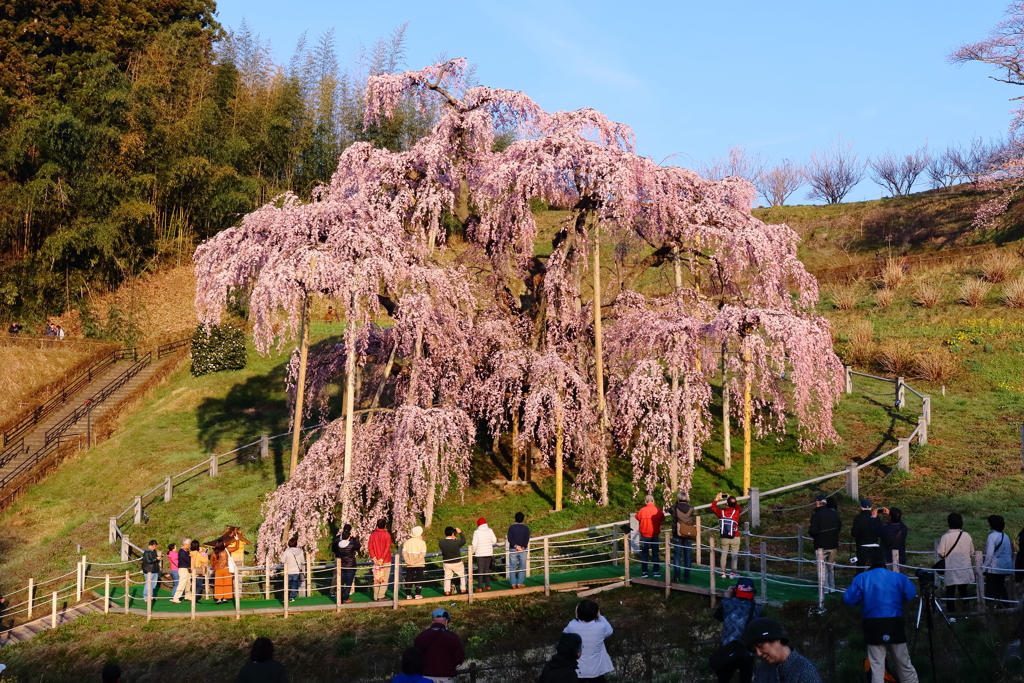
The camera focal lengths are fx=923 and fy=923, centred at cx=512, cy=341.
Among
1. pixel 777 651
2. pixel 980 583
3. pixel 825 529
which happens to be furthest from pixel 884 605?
pixel 825 529

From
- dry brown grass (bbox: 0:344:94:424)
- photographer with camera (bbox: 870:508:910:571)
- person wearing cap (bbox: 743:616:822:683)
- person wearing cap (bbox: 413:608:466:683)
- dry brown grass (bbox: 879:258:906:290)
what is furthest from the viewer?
dry brown grass (bbox: 879:258:906:290)

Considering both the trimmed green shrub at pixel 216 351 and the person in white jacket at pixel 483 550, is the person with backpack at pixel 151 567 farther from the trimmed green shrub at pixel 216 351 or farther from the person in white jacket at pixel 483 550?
the trimmed green shrub at pixel 216 351

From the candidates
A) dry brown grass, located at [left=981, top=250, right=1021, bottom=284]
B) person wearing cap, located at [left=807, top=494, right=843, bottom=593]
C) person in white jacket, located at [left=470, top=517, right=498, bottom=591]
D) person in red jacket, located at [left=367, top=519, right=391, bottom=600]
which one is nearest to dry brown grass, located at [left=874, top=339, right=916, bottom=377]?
dry brown grass, located at [left=981, top=250, right=1021, bottom=284]

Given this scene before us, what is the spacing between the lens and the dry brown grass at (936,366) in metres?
30.5

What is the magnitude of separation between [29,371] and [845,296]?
118 feet

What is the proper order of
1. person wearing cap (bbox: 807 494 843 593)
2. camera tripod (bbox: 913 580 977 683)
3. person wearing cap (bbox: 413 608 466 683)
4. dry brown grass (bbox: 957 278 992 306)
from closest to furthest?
person wearing cap (bbox: 413 608 466 683) → camera tripod (bbox: 913 580 977 683) → person wearing cap (bbox: 807 494 843 593) → dry brown grass (bbox: 957 278 992 306)

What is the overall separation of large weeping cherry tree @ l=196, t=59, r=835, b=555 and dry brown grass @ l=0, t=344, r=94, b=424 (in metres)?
18.7

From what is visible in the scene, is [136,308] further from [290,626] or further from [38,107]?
[290,626]

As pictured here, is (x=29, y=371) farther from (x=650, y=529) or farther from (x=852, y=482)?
(x=852, y=482)

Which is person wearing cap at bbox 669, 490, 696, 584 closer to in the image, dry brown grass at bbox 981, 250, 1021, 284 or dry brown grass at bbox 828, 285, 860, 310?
dry brown grass at bbox 828, 285, 860, 310

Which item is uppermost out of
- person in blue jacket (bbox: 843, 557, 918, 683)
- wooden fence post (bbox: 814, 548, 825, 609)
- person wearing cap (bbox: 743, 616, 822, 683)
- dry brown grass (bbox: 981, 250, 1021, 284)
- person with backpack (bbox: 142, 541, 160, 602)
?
dry brown grass (bbox: 981, 250, 1021, 284)

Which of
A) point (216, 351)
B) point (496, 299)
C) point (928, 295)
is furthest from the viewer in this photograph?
point (216, 351)

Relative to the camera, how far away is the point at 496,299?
80.7 ft

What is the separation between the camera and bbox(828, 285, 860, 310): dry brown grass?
4109 cm
